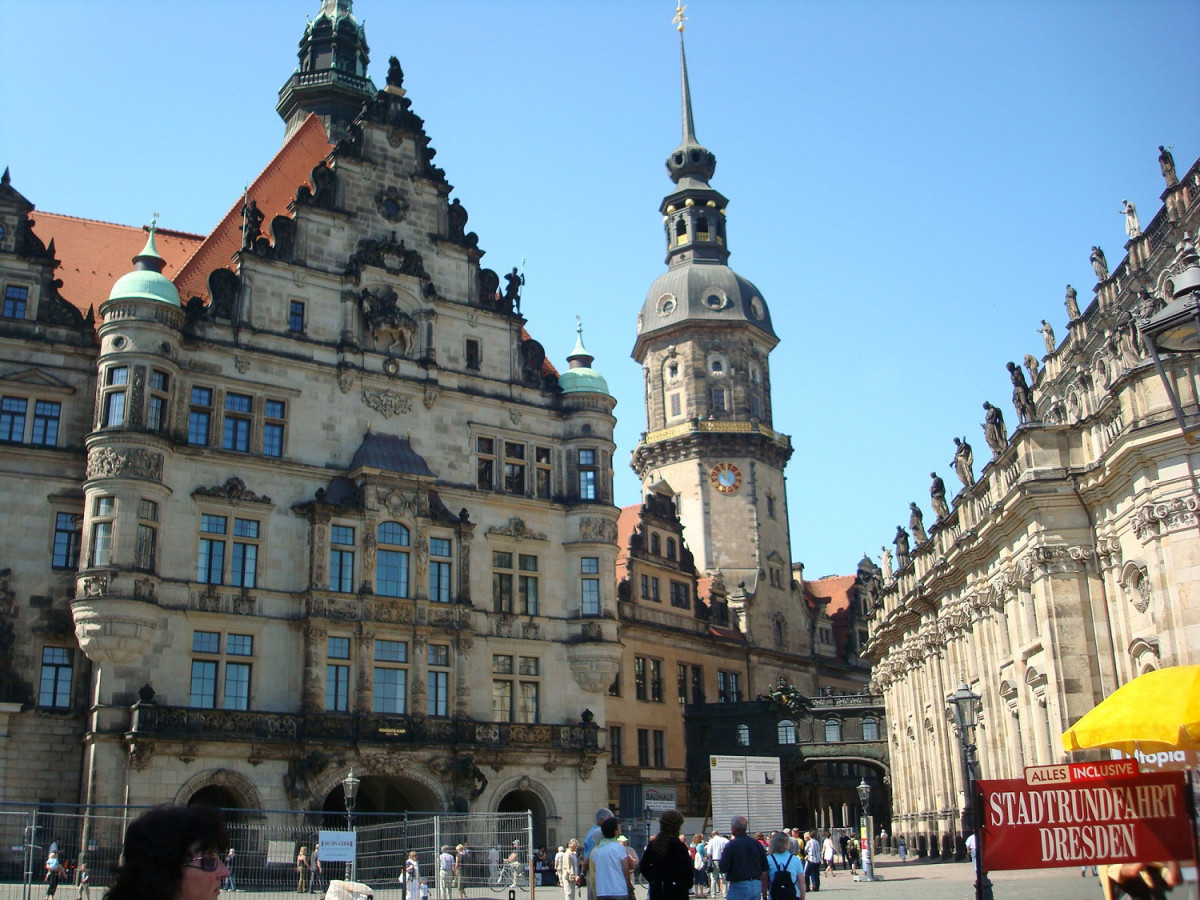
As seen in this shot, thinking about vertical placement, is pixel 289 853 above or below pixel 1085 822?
below

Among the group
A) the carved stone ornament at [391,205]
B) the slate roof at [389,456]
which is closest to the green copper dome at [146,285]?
the slate roof at [389,456]

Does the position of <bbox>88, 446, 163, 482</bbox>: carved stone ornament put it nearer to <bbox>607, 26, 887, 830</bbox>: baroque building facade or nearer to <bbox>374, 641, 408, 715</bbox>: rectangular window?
<bbox>374, 641, 408, 715</bbox>: rectangular window

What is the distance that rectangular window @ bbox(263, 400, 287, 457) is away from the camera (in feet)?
127

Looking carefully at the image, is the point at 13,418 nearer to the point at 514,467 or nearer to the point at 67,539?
the point at 67,539

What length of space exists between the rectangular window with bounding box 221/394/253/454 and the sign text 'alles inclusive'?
32.1m

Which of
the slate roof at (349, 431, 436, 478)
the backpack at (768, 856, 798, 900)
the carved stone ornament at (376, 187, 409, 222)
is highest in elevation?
the carved stone ornament at (376, 187, 409, 222)

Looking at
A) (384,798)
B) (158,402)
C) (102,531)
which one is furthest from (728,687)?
(102,531)

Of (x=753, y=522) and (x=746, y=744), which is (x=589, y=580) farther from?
(x=753, y=522)

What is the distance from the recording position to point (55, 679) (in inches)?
1353

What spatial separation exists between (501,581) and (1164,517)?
23740 millimetres

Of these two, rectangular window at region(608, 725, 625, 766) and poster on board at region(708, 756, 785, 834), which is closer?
poster on board at region(708, 756, 785, 834)

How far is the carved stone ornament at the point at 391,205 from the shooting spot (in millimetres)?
42906

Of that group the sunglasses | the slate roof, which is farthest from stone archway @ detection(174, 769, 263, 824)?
the sunglasses

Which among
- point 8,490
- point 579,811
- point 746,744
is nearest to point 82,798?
point 8,490
